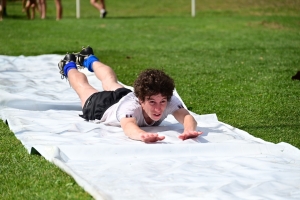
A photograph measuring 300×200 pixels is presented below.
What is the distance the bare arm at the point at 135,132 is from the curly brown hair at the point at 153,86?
23cm

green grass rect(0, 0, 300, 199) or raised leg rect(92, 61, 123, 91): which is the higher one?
raised leg rect(92, 61, 123, 91)

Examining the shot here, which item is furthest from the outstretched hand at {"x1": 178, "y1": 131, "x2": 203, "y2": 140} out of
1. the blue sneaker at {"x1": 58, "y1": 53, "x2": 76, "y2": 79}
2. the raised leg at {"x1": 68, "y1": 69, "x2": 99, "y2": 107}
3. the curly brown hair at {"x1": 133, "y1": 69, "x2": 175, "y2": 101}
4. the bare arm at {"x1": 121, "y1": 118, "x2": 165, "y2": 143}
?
the blue sneaker at {"x1": 58, "y1": 53, "x2": 76, "y2": 79}

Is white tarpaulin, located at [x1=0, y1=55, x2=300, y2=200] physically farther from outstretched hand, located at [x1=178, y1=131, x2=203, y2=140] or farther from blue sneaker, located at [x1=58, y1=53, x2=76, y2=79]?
blue sneaker, located at [x1=58, y1=53, x2=76, y2=79]

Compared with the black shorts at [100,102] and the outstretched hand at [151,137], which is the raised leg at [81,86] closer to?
the black shorts at [100,102]

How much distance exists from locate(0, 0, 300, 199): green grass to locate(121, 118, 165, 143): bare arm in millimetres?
826

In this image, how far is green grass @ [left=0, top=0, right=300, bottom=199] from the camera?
18.4 feet

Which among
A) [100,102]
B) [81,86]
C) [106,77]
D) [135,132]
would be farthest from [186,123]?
[106,77]

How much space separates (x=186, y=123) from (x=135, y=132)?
20.7 inches

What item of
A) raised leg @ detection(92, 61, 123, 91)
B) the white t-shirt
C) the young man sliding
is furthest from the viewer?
raised leg @ detection(92, 61, 123, 91)

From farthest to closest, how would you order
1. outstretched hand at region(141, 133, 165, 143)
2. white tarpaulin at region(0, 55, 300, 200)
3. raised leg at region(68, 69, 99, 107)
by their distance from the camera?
raised leg at region(68, 69, 99, 107)
outstretched hand at region(141, 133, 165, 143)
white tarpaulin at region(0, 55, 300, 200)

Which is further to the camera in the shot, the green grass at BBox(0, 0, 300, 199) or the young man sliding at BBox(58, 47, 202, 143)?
the young man sliding at BBox(58, 47, 202, 143)

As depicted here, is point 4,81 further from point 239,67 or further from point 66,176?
point 66,176

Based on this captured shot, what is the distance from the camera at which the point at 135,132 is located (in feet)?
20.0

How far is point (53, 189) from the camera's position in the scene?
485 cm
